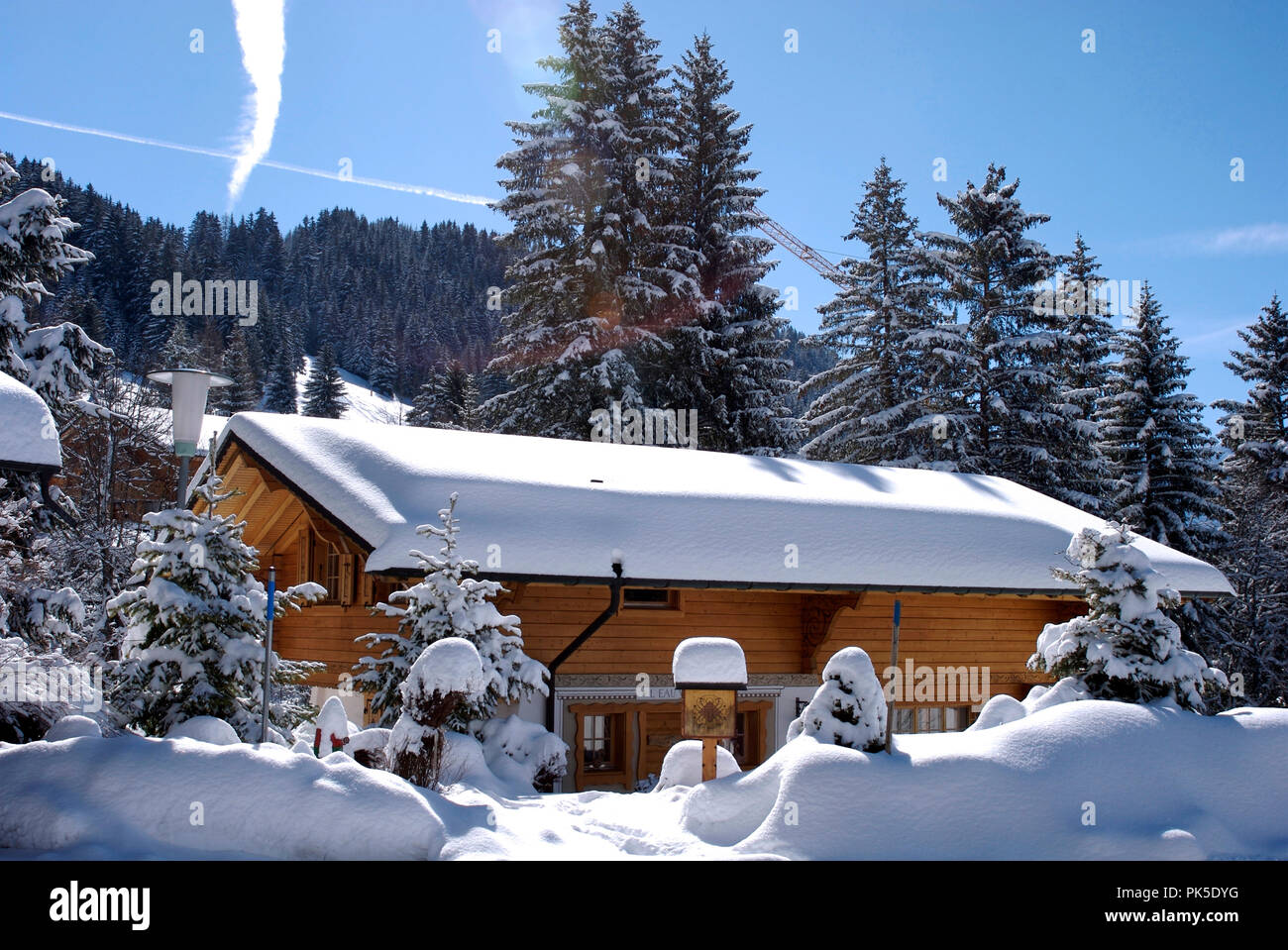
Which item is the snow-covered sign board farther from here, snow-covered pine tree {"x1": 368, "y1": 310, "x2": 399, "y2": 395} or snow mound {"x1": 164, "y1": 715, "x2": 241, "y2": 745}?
snow-covered pine tree {"x1": 368, "y1": 310, "x2": 399, "y2": 395}

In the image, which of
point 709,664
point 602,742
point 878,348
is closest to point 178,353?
point 878,348

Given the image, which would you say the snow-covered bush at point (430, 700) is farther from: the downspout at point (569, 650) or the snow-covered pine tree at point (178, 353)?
the snow-covered pine tree at point (178, 353)

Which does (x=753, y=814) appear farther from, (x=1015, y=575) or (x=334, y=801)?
(x=1015, y=575)

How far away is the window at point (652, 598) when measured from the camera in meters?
13.0

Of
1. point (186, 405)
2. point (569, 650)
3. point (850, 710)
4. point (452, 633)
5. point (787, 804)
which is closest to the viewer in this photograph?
point (787, 804)

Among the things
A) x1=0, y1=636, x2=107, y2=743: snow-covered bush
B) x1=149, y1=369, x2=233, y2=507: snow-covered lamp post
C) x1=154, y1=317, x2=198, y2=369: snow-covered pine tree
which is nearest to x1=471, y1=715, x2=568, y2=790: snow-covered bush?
x1=0, y1=636, x2=107, y2=743: snow-covered bush

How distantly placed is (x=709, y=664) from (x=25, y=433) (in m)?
5.58

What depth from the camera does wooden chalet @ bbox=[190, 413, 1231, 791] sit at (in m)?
12.0

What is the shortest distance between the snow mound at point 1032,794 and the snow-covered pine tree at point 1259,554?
57.0ft

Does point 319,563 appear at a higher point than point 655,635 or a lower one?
higher

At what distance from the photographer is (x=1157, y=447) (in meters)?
26.7

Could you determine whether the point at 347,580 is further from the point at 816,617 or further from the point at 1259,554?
the point at 1259,554

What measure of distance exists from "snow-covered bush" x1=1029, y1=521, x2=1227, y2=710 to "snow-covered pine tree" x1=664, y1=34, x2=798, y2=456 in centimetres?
1911

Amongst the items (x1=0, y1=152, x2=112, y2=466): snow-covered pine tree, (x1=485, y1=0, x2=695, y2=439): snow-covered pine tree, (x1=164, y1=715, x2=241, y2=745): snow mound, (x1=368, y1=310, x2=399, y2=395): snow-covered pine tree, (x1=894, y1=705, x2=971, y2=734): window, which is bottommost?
(x1=894, y1=705, x2=971, y2=734): window
